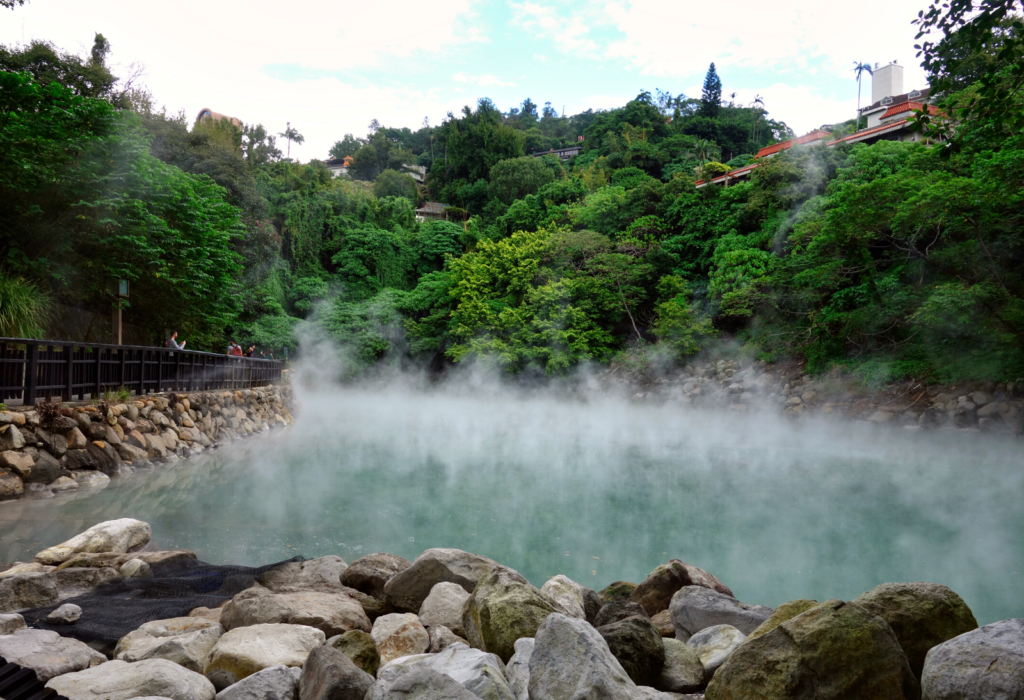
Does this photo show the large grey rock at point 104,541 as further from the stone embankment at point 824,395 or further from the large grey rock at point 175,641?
the stone embankment at point 824,395

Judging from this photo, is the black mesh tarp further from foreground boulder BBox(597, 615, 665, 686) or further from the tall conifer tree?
the tall conifer tree

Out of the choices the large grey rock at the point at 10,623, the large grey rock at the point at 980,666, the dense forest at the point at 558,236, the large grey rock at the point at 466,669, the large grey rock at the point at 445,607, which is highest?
the dense forest at the point at 558,236

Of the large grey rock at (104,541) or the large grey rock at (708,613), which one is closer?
the large grey rock at (708,613)

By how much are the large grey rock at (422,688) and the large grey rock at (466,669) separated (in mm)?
36

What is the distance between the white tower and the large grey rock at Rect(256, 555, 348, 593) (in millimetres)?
36645

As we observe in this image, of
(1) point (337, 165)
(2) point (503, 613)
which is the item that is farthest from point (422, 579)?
(1) point (337, 165)

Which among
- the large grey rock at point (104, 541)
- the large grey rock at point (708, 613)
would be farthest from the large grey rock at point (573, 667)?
the large grey rock at point (104, 541)

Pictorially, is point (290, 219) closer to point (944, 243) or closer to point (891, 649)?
point (944, 243)

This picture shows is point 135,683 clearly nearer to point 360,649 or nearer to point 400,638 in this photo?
point 360,649

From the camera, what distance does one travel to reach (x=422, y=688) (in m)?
2.27

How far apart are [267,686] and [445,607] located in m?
1.46

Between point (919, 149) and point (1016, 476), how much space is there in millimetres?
9473

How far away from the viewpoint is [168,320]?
15.6 m

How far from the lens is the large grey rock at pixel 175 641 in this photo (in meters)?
2.86
